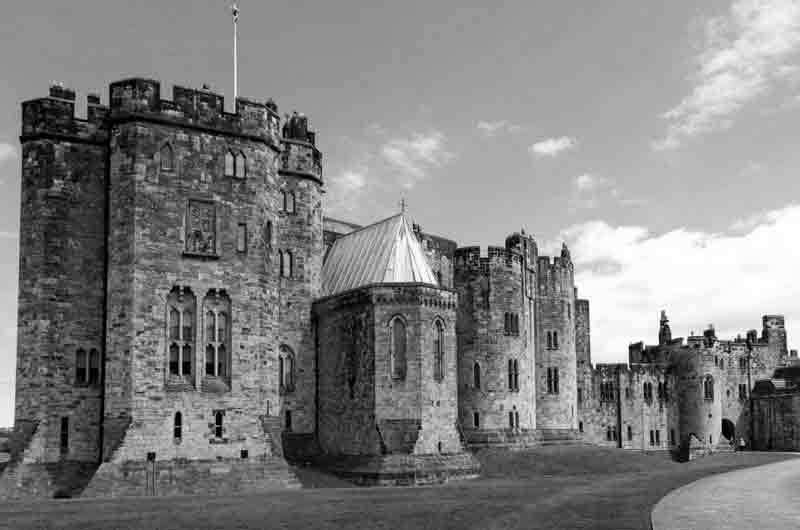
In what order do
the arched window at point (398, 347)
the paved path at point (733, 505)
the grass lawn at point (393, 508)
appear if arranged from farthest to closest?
the arched window at point (398, 347) → the grass lawn at point (393, 508) → the paved path at point (733, 505)

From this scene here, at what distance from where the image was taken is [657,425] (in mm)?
86312

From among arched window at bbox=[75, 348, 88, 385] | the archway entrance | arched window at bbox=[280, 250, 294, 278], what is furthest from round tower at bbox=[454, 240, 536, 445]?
the archway entrance

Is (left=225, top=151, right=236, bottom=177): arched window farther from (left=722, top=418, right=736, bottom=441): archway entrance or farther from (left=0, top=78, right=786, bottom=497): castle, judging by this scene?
(left=722, top=418, right=736, bottom=441): archway entrance

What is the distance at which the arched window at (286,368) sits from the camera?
4959 cm

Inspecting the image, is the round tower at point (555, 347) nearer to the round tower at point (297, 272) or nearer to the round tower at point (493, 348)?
the round tower at point (493, 348)

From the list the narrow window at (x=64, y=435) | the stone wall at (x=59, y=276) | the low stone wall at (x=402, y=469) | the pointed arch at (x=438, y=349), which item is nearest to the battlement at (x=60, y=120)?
the stone wall at (x=59, y=276)

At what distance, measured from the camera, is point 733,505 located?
99.5 feet

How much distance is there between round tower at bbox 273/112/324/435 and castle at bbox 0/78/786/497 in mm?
118

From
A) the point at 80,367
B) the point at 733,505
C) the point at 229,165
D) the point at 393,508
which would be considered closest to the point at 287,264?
the point at 229,165

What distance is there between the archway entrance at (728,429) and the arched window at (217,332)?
6857 centimetres

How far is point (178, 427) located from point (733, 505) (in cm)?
2477

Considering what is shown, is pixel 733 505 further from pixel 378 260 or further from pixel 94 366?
pixel 94 366

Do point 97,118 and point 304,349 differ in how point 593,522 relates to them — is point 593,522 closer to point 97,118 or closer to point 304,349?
point 304,349

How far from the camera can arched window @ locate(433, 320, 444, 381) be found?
155 ft
